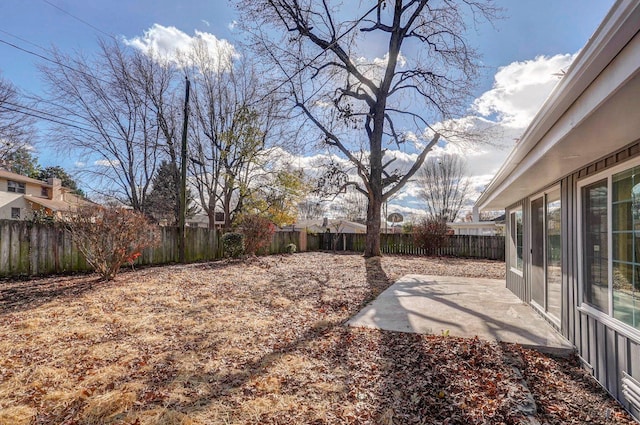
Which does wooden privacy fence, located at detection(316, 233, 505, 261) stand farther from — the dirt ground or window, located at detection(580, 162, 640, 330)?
window, located at detection(580, 162, 640, 330)

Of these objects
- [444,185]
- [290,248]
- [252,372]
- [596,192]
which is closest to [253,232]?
[290,248]

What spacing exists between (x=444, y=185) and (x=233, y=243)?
24139mm

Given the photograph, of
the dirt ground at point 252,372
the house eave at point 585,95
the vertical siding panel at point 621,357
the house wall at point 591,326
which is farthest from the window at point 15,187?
the vertical siding panel at point 621,357

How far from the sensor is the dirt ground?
7.36 feet

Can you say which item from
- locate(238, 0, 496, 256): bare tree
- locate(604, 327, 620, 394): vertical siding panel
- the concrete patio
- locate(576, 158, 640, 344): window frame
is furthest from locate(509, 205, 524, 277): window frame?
locate(238, 0, 496, 256): bare tree

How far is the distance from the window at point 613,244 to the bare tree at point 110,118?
16.0 m

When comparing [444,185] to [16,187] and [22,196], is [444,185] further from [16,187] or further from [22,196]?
[16,187]

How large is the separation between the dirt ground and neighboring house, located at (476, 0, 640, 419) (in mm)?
450

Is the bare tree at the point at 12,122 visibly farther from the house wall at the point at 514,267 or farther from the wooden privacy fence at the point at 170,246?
the house wall at the point at 514,267

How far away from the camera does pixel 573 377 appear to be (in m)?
2.87

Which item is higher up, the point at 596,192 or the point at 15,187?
the point at 15,187

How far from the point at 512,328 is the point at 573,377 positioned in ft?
3.89

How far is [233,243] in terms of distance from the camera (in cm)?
1049

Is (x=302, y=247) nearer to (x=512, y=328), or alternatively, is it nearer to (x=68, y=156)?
(x=68, y=156)
